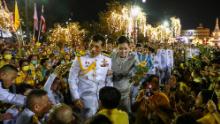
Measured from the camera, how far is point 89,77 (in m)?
6.90

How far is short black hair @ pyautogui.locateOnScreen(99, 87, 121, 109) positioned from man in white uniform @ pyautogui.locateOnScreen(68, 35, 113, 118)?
1307mm

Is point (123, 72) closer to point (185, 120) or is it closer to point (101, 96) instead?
point (101, 96)

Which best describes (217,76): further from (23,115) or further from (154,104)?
(23,115)

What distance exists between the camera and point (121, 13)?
60.7 meters

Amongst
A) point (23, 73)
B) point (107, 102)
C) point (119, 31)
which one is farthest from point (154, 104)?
point (119, 31)

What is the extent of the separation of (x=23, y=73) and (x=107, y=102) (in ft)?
19.1

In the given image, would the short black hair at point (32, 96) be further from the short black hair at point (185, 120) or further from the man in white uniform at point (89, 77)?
the man in white uniform at point (89, 77)

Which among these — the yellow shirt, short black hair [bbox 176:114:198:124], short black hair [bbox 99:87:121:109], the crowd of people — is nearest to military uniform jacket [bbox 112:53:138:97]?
the crowd of people

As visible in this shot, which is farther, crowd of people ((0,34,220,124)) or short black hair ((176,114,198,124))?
crowd of people ((0,34,220,124))

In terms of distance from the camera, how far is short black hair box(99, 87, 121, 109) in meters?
5.42

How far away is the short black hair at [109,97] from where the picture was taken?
5.42 metres

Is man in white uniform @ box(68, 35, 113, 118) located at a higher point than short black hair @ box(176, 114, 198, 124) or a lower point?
higher

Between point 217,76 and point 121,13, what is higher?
point 121,13

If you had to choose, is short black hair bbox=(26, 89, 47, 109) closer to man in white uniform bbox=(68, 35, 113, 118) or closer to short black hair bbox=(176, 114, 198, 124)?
short black hair bbox=(176, 114, 198, 124)
